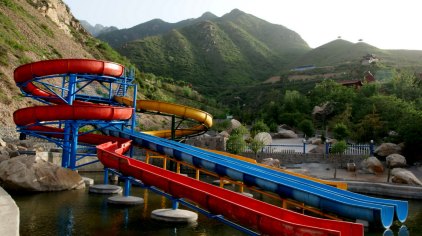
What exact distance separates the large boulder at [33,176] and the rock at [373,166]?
68.1 ft

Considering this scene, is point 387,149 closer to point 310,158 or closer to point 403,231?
→ point 310,158

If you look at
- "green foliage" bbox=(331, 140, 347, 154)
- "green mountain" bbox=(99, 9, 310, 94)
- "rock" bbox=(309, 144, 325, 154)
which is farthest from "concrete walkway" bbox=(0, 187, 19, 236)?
"green mountain" bbox=(99, 9, 310, 94)

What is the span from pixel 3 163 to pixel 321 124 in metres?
42.1

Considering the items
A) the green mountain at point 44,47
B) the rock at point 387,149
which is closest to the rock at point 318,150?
the rock at point 387,149

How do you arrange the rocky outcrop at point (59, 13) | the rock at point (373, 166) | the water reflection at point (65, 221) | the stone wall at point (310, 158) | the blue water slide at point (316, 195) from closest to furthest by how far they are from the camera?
the blue water slide at point (316, 195) < the water reflection at point (65, 221) < the rock at point (373, 166) < the stone wall at point (310, 158) < the rocky outcrop at point (59, 13)

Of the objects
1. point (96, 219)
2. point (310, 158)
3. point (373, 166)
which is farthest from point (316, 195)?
point (310, 158)

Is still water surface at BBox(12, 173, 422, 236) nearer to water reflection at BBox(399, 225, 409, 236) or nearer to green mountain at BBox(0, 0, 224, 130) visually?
water reflection at BBox(399, 225, 409, 236)

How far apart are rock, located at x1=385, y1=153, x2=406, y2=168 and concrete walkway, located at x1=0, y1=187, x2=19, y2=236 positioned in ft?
85.0

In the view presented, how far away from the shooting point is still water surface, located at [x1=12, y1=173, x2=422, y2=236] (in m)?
12.4

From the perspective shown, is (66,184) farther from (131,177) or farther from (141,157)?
(141,157)

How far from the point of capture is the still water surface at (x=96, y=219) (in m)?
12.4

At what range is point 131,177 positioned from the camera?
14.8 m

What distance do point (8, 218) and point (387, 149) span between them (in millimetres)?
29229

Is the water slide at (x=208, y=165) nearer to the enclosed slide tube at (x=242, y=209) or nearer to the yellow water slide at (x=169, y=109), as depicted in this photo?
the enclosed slide tube at (x=242, y=209)
